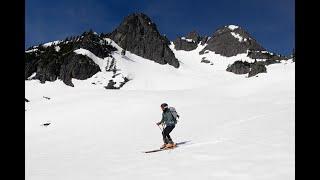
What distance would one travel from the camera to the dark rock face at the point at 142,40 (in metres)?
176

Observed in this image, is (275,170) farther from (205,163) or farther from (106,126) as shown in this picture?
(106,126)

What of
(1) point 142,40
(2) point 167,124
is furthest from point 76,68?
(2) point 167,124

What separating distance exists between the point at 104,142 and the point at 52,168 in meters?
7.79

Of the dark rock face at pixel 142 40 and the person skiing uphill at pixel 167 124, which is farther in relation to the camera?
the dark rock face at pixel 142 40

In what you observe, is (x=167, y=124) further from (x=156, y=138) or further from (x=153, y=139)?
(x=156, y=138)

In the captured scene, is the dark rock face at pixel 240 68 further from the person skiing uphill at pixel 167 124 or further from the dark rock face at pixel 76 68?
the person skiing uphill at pixel 167 124

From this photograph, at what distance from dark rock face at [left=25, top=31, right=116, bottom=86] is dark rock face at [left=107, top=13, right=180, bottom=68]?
2249 centimetres

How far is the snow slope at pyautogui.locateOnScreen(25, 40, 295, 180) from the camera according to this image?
10.8 metres

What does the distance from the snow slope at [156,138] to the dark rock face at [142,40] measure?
127 meters

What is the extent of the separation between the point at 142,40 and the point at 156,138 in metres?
161

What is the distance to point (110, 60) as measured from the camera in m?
148

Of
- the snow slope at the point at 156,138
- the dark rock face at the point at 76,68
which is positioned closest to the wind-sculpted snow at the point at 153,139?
the snow slope at the point at 156,138

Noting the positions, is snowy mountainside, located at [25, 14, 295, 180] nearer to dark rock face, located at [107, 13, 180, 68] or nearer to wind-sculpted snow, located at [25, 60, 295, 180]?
wind-sculpted snow, located at [25, 60, 295, 180]
